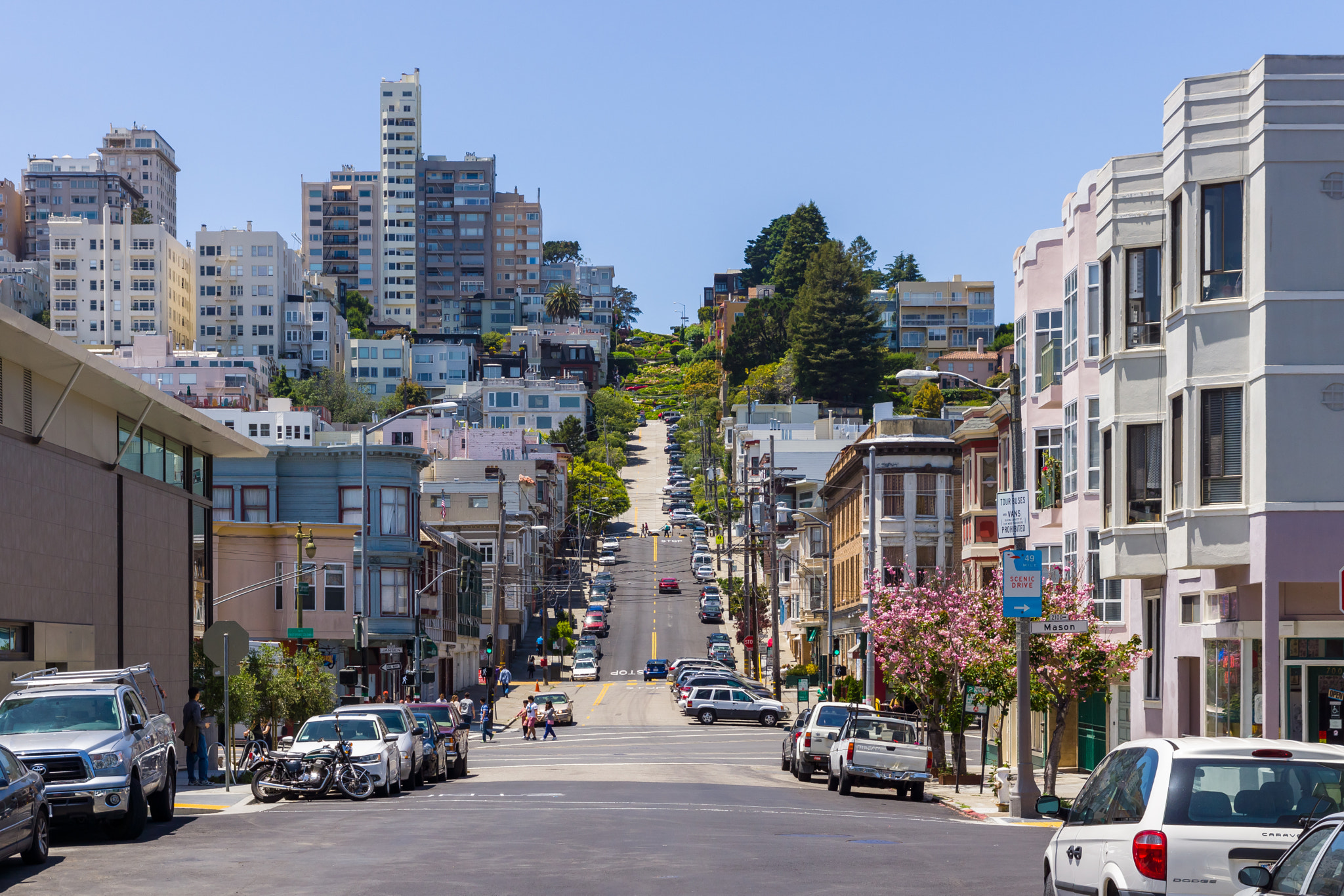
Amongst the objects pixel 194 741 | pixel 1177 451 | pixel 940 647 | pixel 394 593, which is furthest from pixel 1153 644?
pixel 394 593

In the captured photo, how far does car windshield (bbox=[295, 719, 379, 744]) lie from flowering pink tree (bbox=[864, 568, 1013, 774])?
12.4 metres

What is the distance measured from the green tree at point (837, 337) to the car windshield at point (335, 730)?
131 meters

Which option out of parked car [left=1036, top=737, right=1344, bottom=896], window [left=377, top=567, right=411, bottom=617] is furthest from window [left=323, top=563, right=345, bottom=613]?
parked car [left=1036, top=737, right=1344, bottom=896]

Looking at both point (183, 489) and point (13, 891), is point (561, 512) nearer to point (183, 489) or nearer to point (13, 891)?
point (183, 489)

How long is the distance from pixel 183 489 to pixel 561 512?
112 m

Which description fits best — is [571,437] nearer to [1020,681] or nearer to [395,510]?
[395,510]

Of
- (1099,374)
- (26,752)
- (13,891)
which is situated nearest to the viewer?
(13,891)

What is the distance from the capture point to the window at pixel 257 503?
7444 centimetres

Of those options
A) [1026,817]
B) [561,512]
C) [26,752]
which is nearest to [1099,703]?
[1026,817]

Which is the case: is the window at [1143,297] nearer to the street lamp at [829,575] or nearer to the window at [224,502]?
the street lamp at [829,575]

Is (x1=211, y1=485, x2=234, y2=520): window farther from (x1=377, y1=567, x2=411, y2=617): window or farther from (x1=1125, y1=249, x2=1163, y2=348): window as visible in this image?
(x1=1125, y1=249, x2=1163, y2=348): window

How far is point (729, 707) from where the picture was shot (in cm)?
6831

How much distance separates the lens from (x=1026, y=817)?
91.1 ft

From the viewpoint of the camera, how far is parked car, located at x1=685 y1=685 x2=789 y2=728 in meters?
68.0
